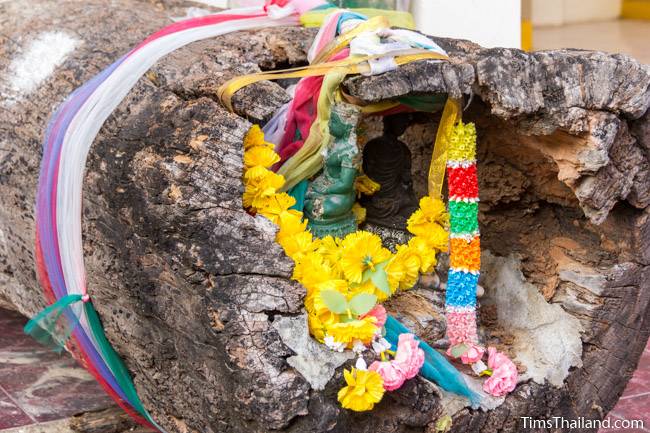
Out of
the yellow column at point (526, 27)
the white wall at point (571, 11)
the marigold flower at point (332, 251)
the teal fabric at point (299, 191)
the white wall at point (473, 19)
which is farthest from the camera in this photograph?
the white wall at point (571, 11)

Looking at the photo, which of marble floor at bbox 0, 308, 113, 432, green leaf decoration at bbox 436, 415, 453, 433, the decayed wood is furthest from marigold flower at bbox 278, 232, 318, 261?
marble floor at bbox 0, 308, 113, 432

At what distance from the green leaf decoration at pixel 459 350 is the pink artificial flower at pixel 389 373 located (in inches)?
13.1

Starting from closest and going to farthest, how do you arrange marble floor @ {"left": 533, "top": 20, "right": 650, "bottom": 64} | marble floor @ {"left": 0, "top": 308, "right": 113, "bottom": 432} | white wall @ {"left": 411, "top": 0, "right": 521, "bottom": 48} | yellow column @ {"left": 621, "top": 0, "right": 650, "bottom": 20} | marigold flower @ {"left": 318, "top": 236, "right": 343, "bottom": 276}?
marigold flower @ {"left": 318, "top": 236, "right": 343, "bottom": 276} < marble floor @ {"left": 0, "top": 308, "right": 113, "bottom": 432} < white wall @ {"left": 411, "top": 0, "right": 521, "bottom": 48} < marble floor @ {"left": 533, "top": 20, "right": 650, "bottom": 64} < yellow column @ {"left": 621, "top": 0, "right": 650, "bottom": 20}

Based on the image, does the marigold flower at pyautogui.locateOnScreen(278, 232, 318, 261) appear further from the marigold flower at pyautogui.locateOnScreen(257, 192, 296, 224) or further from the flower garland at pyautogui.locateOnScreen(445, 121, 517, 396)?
the flower garland at pyautogui.locateOnScreen(445, 121, 517, 396)

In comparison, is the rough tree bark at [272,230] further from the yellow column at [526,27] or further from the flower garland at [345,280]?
the yellow column at [526,27]

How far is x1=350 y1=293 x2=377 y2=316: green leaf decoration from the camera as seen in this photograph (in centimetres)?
248

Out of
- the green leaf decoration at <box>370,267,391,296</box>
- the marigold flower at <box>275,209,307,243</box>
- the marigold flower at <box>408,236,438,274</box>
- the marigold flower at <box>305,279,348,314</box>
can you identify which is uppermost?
the marigold flower at <box>275,209,307,243</box>

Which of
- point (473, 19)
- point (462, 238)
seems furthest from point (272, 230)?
point (473, 19)

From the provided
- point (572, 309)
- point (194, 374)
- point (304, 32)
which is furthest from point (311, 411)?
point (304, 32)

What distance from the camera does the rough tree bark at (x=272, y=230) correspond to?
2477 mm

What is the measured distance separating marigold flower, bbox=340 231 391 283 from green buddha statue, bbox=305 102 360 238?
0.76 ft

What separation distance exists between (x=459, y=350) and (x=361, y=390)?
17.5 inches

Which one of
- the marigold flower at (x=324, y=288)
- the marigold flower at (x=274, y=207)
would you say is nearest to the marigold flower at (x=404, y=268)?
the marigold flower at (x=324, y=288)

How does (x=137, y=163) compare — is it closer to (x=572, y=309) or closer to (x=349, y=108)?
(x=349, y=108)
